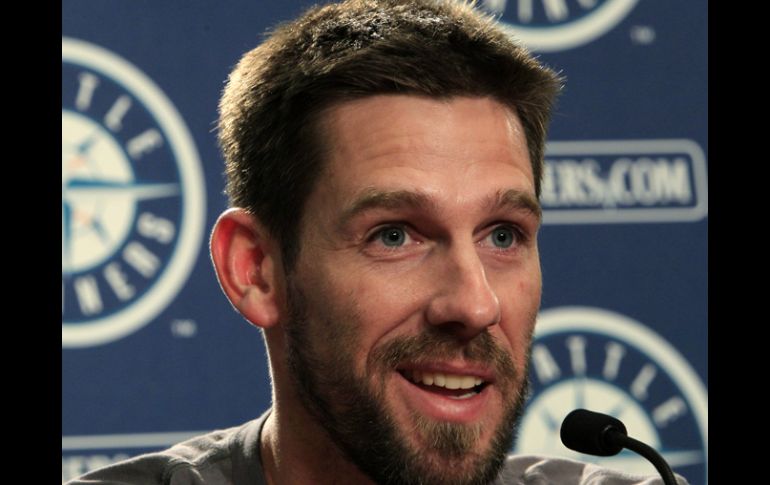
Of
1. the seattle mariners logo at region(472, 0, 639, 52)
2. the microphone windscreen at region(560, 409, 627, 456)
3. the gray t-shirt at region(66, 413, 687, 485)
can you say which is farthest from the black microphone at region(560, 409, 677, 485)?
the seattle mariners logo at region(472, 0, 639, 52)

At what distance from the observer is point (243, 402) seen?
9.18 feet

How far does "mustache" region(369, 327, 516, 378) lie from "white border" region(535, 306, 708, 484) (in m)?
1.16

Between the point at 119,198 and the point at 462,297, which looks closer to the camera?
the point at 462,297

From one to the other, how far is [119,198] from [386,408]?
120 cm

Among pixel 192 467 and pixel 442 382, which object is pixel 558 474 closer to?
pixel 442 382

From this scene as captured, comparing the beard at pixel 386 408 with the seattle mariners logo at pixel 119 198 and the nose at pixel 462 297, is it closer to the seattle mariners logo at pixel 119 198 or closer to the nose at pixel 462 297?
the nose at pixel 462 297

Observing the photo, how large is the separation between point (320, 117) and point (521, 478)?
0.77 metres

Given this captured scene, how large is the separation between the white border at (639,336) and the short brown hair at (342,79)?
96 cm

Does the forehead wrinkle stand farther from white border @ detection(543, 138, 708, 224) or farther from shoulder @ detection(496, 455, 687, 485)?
white border @ detection(543, 138, 708, 224)

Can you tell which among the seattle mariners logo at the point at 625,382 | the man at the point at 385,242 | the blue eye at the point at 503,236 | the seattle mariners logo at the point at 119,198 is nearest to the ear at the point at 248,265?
the man at the point at 385,242

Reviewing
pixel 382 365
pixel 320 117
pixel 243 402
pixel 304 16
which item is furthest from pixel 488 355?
pixel 243 402

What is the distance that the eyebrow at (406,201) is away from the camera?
1.78 metres

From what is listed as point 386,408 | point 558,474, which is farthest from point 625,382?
point 386,408

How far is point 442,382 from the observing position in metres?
1.76
